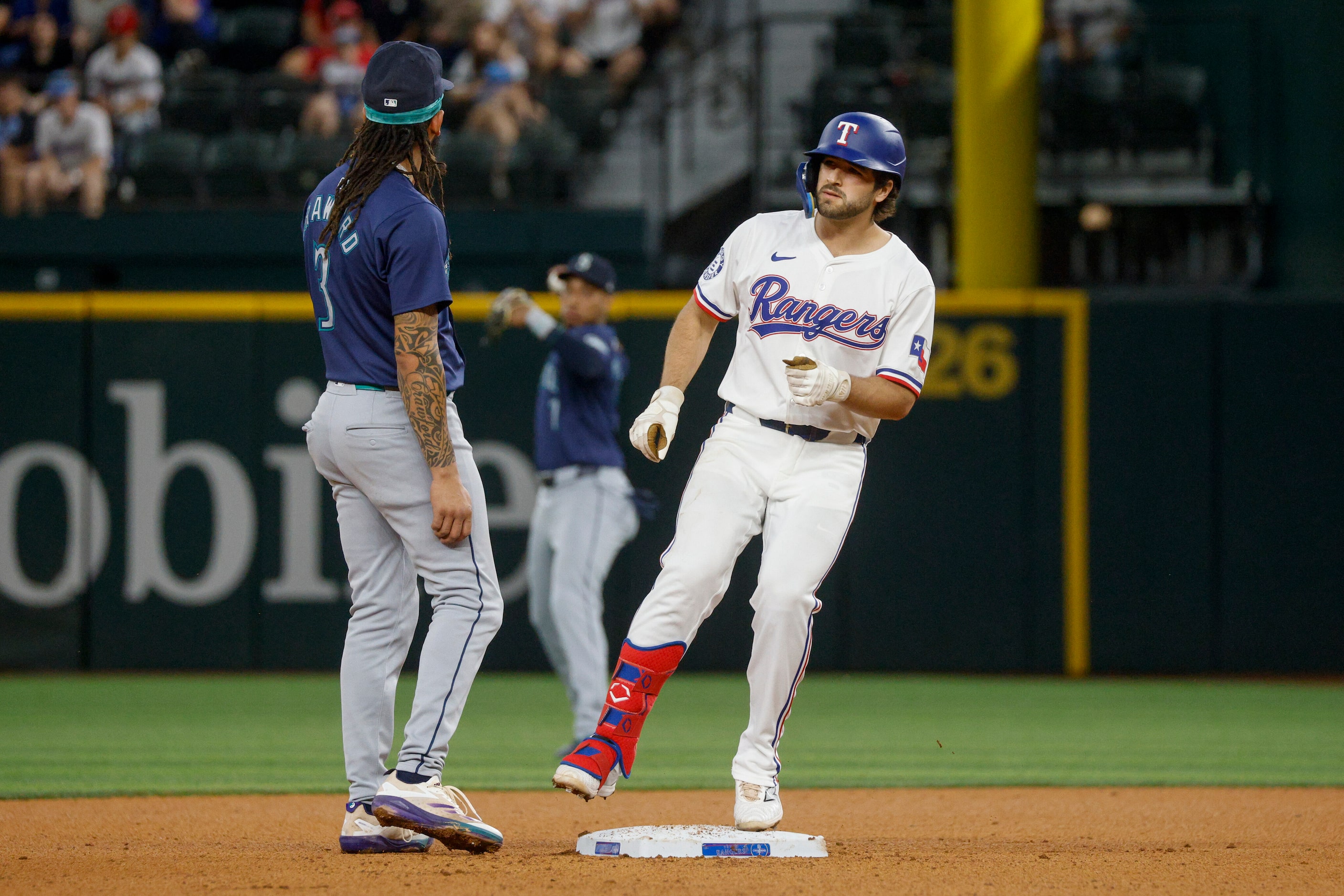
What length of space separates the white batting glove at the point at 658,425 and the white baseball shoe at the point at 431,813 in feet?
3.40

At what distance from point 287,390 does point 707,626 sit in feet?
9.67

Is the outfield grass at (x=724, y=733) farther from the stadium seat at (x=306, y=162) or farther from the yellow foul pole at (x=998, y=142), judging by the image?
the stadium seat at (x=306, y=162)

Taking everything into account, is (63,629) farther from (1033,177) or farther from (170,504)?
(1033,177)

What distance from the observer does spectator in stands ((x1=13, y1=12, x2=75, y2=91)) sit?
1277 cm

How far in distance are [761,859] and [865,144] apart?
1918 mm

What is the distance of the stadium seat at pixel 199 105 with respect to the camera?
1173cm

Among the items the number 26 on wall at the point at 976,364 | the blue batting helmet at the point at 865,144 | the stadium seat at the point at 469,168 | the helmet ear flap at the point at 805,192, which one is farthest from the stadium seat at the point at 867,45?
the blue batting helmet at the point at 865,144

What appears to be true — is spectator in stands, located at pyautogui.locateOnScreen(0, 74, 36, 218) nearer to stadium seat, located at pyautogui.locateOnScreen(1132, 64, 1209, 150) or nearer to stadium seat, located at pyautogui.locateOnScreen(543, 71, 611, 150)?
stadium seat, located at pyautogui.locateOnScreen(543, 71, 611, 150)

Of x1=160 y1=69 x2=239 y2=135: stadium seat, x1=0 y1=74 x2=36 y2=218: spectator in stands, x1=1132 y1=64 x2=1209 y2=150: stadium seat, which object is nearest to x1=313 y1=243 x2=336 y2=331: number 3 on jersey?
x1=0 y1=74 x2=36 y2=218: spectator in stands

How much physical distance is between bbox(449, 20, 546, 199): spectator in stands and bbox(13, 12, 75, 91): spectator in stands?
341 cm

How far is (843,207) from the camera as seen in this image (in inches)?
167

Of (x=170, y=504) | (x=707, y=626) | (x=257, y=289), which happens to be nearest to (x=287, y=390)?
(x=170, y=504)

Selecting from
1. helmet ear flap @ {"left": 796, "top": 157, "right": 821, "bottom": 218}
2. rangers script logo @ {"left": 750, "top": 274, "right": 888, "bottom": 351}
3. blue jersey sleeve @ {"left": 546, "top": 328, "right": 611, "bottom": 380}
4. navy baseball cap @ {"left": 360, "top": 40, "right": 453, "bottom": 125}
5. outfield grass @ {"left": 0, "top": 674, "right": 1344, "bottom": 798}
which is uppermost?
navy baseball cap @ {"left": 360, "top": 40, "right": 453, "bottom": 125}

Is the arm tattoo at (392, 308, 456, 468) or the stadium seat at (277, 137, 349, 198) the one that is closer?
the arm tattoo at (392, 308, 456, 468)
